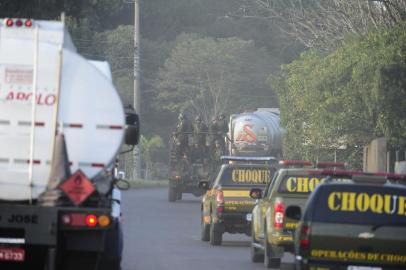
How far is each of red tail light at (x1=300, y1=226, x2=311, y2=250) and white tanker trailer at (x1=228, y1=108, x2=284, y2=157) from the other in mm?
38822

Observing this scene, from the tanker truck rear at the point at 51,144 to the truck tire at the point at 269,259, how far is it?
290 inches

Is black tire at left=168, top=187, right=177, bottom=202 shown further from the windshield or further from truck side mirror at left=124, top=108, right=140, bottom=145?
truck side mirror at left=124, top=108, right=140, bottom=145

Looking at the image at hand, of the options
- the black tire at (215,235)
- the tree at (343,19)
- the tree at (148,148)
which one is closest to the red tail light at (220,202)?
the black tire at (215,235)

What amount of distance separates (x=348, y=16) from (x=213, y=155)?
25.9 ft

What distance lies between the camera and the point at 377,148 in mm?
40719

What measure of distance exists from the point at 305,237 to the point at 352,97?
2873cm

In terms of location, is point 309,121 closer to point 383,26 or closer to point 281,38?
point 383,26

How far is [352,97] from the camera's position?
1720 inches

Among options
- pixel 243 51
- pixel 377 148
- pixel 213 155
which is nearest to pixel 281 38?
pixel 243 51

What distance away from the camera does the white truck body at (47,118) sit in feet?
45.6

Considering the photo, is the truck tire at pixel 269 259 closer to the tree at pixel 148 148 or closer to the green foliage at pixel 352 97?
the green foliage at pixel 352 97

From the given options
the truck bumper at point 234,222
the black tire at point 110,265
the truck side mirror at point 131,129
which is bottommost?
the truck bumper at point 234,222

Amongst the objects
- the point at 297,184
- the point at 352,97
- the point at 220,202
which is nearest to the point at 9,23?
the point at 297,184

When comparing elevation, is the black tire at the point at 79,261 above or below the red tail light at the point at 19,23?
below
